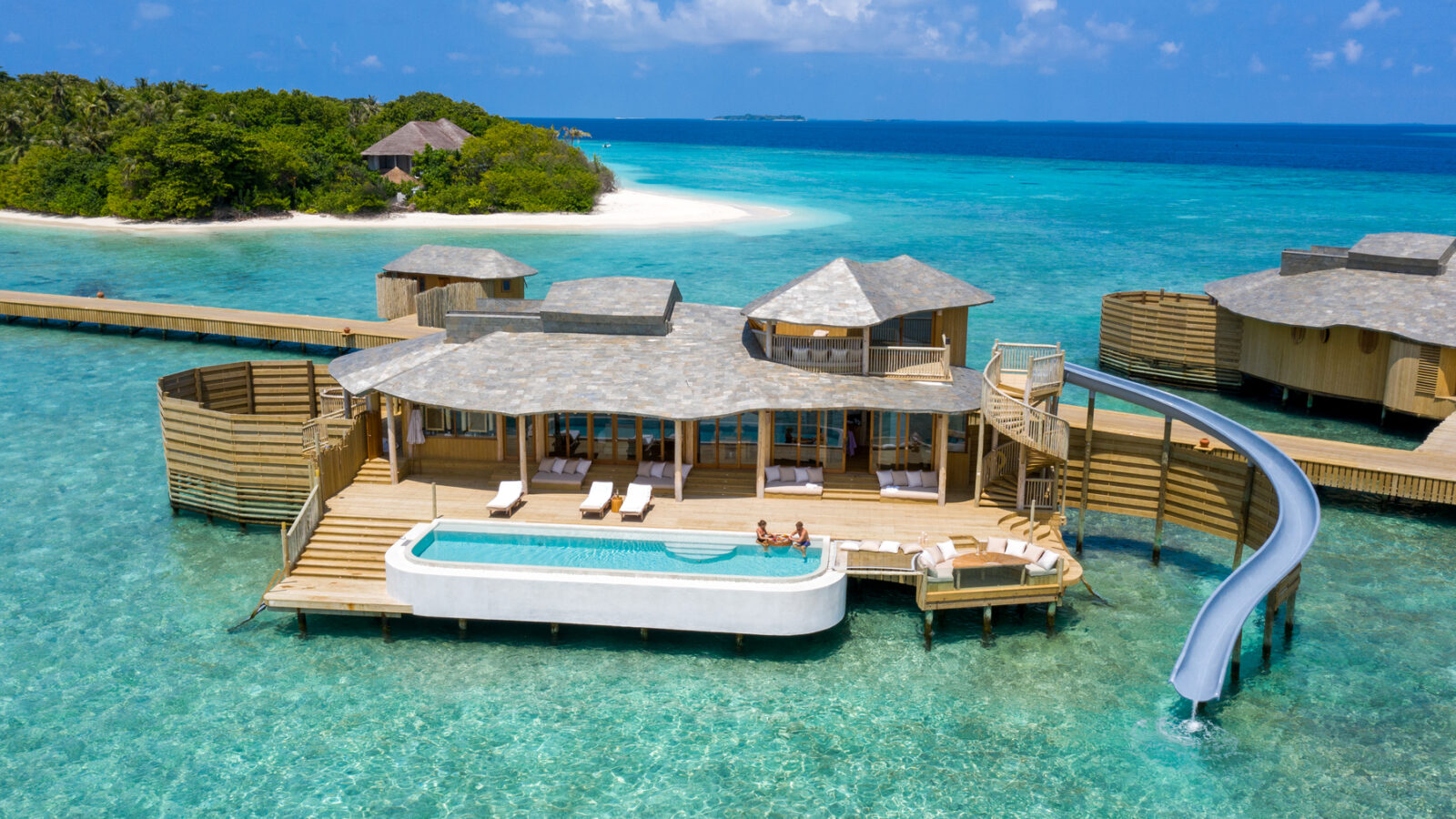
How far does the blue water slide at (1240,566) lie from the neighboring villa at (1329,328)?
1178cm

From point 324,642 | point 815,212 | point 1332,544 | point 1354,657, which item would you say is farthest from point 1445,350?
point 815,212

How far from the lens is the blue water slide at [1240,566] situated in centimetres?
1689

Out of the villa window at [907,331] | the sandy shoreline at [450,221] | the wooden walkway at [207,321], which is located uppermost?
the sandy shoreline at [450,221]

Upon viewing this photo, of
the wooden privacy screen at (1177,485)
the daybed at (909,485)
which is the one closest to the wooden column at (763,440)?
the daybed at (909,485)

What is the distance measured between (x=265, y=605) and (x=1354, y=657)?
20.3 meters

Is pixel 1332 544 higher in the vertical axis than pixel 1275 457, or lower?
lower

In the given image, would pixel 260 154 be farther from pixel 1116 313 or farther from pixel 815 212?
pixel 1116 313

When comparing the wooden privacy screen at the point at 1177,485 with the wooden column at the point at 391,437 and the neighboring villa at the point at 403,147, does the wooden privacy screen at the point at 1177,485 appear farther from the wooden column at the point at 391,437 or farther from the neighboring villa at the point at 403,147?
the neighboring villa at the point at 403,147

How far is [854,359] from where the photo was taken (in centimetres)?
2416

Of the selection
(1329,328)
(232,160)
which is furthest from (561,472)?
(232,160)

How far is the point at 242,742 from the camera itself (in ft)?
56.1

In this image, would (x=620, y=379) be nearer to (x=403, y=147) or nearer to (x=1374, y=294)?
(x=1374, y=294)

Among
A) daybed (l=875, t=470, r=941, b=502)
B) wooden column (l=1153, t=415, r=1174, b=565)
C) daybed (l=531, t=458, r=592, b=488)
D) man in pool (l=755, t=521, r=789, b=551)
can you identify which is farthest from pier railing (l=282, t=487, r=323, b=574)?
wooden column (l=1153, t=415, r=1174, b=565)

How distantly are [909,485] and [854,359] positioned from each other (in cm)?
307
